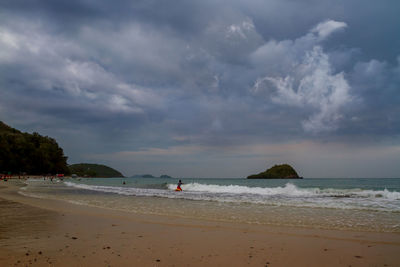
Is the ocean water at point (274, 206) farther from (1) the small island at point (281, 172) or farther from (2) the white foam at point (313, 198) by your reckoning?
(1) the small island at point (281, 172)

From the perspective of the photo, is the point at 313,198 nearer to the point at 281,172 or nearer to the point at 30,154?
the point at 281,172

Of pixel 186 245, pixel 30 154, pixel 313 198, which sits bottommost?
pixel 313 198

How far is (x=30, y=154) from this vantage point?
128 meters

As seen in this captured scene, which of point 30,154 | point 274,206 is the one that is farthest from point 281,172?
point 274,206

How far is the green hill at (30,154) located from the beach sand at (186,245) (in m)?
127

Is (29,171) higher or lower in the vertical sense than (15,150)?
lower

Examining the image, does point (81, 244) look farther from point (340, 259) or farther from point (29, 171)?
point (29, 171)

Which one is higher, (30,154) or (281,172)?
(30,154)

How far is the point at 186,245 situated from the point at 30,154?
147 meters

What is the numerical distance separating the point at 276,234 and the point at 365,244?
2125 mm

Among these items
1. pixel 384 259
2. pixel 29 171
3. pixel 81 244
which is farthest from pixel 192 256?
pixel 29 171

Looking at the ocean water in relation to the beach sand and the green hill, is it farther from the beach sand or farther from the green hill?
the green hill

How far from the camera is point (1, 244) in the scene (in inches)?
233

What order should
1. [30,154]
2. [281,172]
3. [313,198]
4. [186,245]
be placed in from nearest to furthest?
[186,245], [313,198], [30,154], [281,172]
